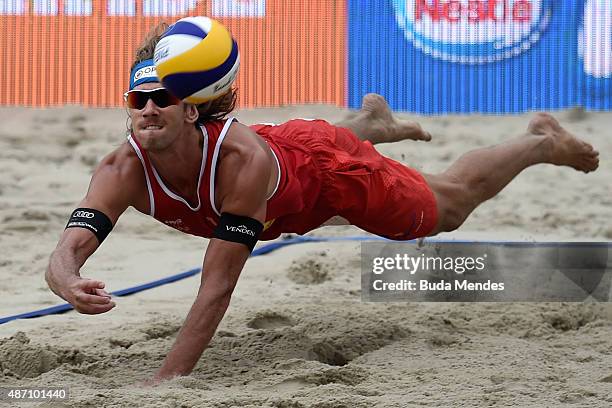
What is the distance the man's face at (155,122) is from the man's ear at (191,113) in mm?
50

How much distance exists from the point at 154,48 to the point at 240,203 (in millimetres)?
618

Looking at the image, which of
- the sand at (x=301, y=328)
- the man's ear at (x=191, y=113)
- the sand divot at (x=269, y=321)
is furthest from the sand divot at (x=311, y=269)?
the man's ear at (x=191, y=113)

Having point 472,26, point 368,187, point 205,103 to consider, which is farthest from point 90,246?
point 472,26

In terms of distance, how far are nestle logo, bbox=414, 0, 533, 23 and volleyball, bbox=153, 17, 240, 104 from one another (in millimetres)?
5602

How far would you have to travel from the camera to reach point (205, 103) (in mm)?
3793

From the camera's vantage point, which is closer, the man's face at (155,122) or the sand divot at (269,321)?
the man's face at (155,122)

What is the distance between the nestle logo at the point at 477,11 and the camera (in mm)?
8953

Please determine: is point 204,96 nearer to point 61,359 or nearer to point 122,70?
point 61,359

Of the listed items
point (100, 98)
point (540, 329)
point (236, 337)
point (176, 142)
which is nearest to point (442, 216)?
point (540, 329)

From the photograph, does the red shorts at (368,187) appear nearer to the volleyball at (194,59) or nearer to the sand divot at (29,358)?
the volleyball at (194,59)

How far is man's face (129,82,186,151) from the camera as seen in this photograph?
11.7ft

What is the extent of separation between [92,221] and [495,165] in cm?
200

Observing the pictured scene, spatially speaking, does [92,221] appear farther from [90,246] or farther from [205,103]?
[205,103]

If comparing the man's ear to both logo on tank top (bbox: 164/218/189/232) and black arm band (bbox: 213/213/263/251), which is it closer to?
black arm band (bbox: 213/213/263/251)
